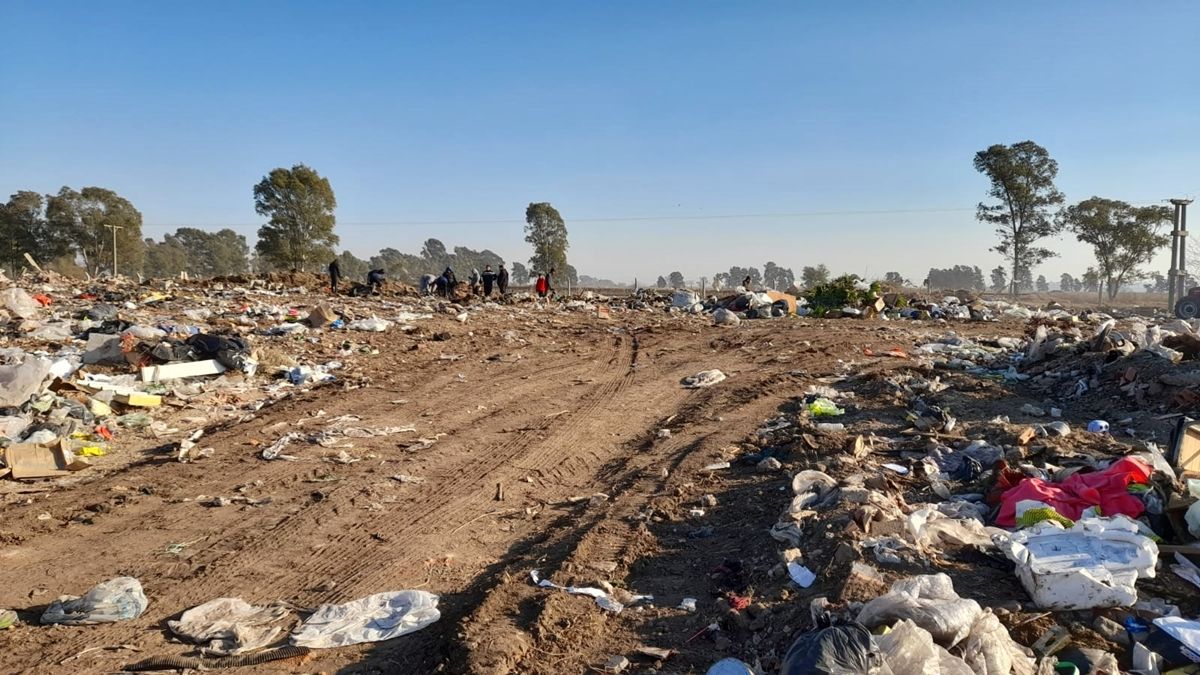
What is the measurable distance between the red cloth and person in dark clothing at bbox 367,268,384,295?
17.8 m

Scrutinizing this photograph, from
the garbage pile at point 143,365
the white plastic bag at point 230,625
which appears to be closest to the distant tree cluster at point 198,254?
the garbage pile at point 143,365

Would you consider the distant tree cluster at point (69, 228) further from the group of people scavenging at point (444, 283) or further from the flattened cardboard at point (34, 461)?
the flattened cardboard at point (34, 461)

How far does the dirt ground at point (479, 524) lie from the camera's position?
10.2 feet

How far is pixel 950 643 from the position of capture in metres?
2.51

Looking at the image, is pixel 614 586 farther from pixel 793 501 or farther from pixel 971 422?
pixel 971 422

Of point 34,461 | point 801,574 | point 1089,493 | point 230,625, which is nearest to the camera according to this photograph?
point 230,625

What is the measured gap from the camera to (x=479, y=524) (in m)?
4.59

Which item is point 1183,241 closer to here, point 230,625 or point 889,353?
point 889,353

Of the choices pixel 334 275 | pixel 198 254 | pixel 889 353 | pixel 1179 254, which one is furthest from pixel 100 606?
pixel 198 254

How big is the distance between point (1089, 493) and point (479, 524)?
3771 millimetres

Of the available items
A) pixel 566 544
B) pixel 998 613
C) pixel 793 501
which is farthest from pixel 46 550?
pixel 998 613

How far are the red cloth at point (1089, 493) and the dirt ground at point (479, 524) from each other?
0.76 meters

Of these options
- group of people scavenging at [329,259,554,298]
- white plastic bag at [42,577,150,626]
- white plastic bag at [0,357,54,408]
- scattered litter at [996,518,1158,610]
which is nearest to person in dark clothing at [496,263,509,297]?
group of people scavenging at [329,259,554,298]

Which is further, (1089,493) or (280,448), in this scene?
(280,448)
